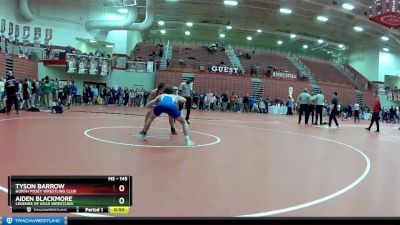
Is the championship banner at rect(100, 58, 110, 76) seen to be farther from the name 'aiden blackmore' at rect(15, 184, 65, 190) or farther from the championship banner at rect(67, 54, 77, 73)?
the name 'aiden blackmore' at rect(15, 184, 65, 190)

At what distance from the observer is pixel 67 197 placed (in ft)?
6.53

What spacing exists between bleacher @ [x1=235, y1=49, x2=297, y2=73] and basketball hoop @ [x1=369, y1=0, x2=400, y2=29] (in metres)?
17.1

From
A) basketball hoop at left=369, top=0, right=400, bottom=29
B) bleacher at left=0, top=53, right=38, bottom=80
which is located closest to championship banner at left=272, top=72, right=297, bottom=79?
basketball hoop at left=369, top=0, right=400, bottom=29

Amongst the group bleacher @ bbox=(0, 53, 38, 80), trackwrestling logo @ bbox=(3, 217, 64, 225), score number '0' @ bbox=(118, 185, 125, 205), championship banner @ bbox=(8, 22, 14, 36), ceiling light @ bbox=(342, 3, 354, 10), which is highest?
ceiling light @ bbox=(342, 3, 354, 10)

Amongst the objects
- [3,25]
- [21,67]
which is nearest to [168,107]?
[21,67]

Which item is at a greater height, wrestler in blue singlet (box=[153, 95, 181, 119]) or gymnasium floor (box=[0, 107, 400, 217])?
wrestler in blue singlet (box=[153, 95, 181, 119])

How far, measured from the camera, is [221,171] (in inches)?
195

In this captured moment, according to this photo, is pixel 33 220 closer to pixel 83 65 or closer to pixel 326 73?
pixel 83 65

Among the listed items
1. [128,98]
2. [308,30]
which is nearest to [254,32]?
[308,30]

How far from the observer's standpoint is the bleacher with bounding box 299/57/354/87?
128ft
